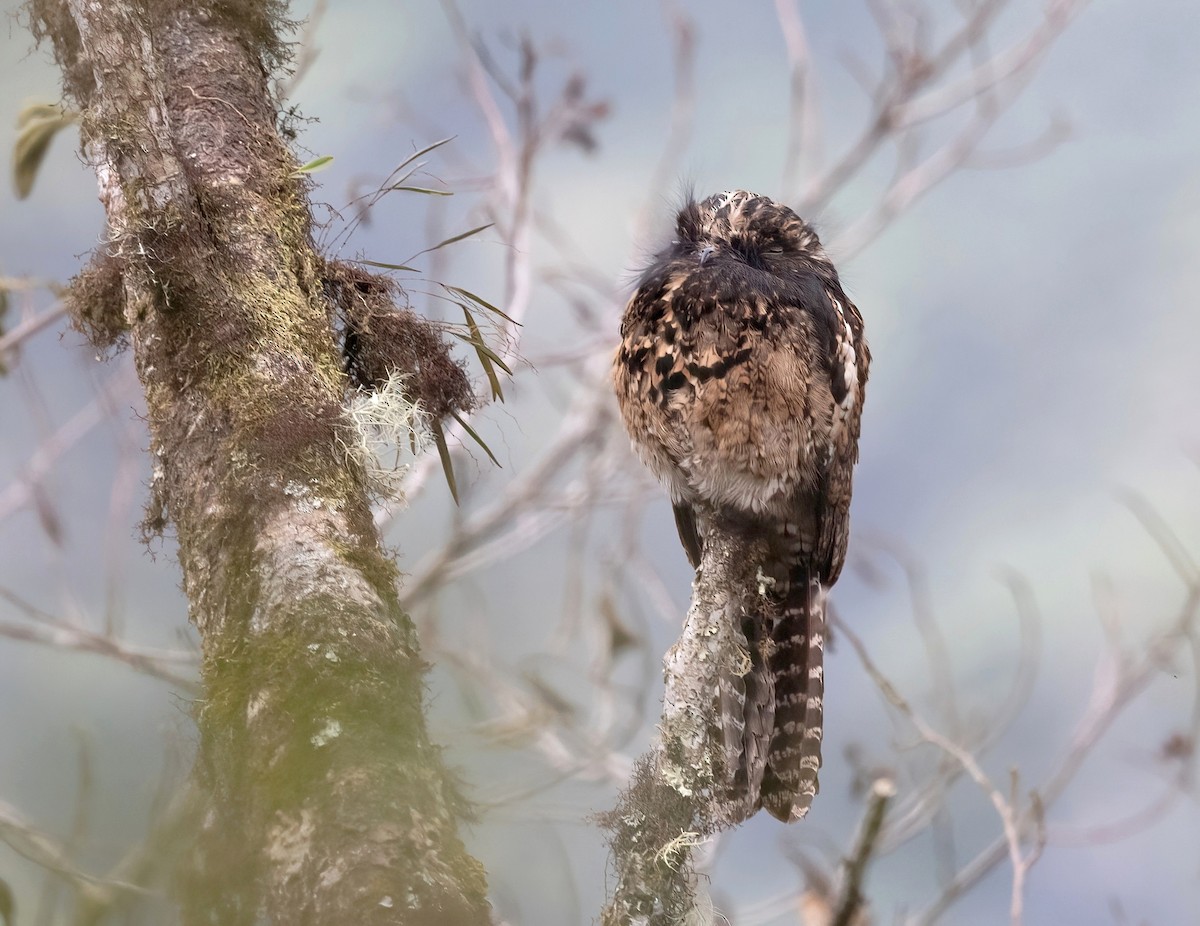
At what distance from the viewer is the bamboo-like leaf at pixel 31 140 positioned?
284 cm

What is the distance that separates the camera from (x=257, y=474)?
2.02 m

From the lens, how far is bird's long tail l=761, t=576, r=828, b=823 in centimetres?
279

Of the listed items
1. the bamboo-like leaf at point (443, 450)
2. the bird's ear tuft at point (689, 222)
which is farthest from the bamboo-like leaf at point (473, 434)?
the bird's ear tuft at point (689, 222)

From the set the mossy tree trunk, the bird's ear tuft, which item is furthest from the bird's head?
the mossy tree trunk

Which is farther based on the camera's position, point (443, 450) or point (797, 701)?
point (797, 701)

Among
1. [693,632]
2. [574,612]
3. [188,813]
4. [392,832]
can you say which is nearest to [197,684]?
[392,832]

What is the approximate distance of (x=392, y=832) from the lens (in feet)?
4.87

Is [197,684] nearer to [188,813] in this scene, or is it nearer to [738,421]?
[188,813]

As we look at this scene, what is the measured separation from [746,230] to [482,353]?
2.89 feet

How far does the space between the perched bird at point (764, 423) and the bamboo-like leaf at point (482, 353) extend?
0.42 metres

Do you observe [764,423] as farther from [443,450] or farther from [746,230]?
[443,450]

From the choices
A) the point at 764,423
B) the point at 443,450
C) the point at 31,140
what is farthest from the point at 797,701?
the point at 31,140

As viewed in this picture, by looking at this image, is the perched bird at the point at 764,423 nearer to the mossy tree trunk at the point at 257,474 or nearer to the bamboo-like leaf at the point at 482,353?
the bamboo-like leaf at the point at 482,353

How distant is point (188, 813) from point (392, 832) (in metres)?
0.53
